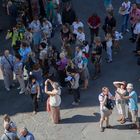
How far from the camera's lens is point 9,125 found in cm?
1550

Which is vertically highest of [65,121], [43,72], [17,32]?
[17,32]

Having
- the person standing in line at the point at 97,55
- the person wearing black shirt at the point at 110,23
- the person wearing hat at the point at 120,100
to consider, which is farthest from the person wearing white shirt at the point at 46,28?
the person wearing hat at the point at 120,100

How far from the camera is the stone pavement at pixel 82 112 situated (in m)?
17.2

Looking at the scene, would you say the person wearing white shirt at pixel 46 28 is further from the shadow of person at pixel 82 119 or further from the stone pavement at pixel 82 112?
the shadow of person at pixel 82 119

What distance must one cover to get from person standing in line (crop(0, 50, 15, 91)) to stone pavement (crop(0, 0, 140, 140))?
1.37 ft

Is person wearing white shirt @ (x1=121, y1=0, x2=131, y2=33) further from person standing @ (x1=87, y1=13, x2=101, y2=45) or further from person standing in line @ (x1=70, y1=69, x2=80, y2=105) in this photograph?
person standing in line @ (x1=70, y1=69, x2=80, y2=105)

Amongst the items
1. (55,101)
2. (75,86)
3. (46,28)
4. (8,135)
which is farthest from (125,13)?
(8,135)

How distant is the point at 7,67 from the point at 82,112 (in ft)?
11.2

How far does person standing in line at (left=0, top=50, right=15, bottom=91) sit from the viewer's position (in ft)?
64.5

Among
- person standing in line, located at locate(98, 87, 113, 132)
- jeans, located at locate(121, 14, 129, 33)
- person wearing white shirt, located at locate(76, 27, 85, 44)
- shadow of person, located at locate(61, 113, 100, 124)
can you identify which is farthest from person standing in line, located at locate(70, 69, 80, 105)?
jeans, located at locate(121, 14, 129, 33)

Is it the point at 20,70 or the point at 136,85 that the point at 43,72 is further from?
the point at 136,85

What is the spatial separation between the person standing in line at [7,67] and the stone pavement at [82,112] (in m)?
0.42

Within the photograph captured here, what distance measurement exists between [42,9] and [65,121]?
Result: 7970mm

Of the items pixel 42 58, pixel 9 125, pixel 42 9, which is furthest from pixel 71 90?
pixel 42 9
